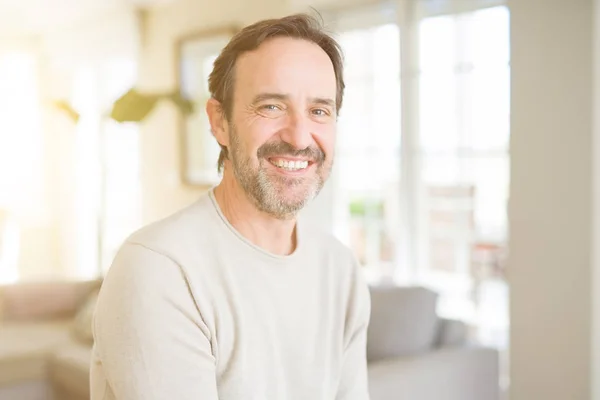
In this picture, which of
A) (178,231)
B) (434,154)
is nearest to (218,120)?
(178,231)

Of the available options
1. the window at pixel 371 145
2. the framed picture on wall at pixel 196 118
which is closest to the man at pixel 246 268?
the window at pixel 371 145

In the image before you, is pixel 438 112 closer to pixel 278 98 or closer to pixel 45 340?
pixel 45 340

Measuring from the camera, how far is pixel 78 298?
153 inches

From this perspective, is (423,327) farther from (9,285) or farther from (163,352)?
(9,285)

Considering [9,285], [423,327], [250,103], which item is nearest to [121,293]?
[250,103]

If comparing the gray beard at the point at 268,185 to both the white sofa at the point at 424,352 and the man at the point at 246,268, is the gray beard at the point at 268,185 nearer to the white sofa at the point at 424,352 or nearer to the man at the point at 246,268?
the man at the point at 246,268

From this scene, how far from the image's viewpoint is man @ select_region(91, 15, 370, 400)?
1.06 meters

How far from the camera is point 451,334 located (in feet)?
8.78

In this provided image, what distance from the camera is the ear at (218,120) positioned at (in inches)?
50.8

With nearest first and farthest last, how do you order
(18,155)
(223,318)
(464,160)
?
(223,318)
(464,160)
(18,155)

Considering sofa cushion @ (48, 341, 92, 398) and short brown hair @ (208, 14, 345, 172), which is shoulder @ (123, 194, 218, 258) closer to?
short brown hair @ (208, 14, 345, 172)

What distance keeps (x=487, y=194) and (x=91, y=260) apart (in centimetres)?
438

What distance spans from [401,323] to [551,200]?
899 mm

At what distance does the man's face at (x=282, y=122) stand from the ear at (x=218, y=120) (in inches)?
1.8
